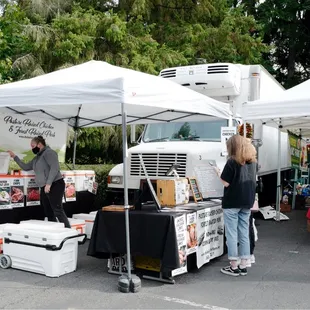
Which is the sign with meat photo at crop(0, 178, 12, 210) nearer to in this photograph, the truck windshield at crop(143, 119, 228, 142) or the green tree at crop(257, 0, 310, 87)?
the truck windshield at crop(143, 119, 228, 142)

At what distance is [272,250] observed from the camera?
6.75 meters

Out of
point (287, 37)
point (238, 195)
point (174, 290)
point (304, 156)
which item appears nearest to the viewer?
point (174, 290)

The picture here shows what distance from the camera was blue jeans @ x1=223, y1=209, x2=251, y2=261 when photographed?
5.14m

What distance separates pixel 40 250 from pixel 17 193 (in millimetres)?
A: 1838

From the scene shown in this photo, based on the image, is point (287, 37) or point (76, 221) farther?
point (287, 37)

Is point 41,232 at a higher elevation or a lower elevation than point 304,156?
lower

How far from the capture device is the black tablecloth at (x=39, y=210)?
6.62 meters

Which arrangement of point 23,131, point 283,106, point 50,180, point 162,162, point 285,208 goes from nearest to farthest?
point 50,180, point 283,106, point 23,131, point 162,162, point 285,208

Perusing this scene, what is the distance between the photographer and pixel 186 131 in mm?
8508

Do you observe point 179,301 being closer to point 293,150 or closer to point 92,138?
point 293,150

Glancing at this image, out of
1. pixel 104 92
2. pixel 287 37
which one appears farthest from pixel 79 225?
pixel 287 37

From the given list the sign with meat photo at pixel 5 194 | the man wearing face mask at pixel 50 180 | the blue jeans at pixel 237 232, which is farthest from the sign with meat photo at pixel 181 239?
the sign with meat photo at pixel 5 194

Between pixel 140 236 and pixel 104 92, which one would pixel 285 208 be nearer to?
pixel 140 236

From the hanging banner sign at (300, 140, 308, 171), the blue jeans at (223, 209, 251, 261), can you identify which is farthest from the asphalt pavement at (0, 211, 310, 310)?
the hanging banner sign at (300, 140, 308, 171)
